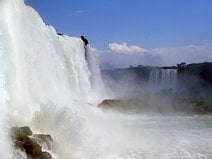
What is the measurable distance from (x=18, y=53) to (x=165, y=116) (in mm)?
13804

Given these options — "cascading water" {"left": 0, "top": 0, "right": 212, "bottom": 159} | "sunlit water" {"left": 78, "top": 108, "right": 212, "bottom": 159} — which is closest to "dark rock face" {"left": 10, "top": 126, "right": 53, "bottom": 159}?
"cascading water" {"left": 0, "top": 0, "right": 212, "bottom": 159}

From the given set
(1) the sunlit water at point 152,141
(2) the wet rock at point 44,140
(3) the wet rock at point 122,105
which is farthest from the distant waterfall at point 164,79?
(2) the wet rock at point 44,140

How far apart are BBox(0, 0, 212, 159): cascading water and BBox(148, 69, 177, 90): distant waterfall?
920 inches

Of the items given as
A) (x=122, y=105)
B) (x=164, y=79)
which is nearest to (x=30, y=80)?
(x=122, y=105)

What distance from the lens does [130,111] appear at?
28.0 metres

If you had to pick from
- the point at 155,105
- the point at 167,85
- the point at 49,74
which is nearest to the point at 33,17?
the point at 49,74

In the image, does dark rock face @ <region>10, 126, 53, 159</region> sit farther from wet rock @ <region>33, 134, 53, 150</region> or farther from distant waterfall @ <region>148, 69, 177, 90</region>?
distant waterfall @ <region>148, 69, 177, 90</region>

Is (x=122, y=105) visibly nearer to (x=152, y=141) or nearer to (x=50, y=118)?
(x=152, y=141)

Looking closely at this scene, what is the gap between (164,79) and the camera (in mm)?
44781

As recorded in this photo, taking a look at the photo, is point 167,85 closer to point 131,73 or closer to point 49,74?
point 131,73

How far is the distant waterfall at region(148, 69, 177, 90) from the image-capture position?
44.3m

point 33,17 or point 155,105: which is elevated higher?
point 33,17

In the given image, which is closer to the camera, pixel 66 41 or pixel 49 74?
pixel 49 74

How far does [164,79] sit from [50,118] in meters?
32.1
